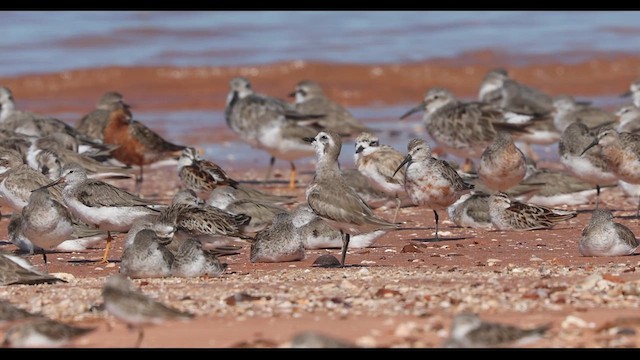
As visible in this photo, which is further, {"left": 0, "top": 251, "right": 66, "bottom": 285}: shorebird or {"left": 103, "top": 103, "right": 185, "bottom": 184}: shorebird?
{"left": 103, "top": 103, "right": 185, "bottom": 184}: shorebird

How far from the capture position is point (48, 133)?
17469mm

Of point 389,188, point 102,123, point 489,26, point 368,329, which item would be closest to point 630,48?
point 489,26

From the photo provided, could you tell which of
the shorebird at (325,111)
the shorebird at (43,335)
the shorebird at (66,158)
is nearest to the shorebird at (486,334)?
the shorebird at (43,335)

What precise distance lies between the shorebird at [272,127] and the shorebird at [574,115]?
3870 millimetres

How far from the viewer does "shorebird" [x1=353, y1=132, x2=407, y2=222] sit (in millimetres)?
14055

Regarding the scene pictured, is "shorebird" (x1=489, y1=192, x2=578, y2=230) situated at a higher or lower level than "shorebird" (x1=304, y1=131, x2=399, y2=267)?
lower

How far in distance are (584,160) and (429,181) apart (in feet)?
9.75

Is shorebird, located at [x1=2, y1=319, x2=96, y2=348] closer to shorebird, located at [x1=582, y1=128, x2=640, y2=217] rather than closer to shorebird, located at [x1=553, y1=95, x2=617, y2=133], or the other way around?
shorebird, located at [x1=582, y1=128, x2=640, y2=217]

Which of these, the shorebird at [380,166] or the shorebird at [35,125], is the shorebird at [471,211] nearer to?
the shorebird at [380,166]

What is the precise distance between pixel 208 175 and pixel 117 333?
22.7ft

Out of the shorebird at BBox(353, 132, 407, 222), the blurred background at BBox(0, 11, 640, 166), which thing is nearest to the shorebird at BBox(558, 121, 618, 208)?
the shorebird at BBox(353, 132, 407, 222)

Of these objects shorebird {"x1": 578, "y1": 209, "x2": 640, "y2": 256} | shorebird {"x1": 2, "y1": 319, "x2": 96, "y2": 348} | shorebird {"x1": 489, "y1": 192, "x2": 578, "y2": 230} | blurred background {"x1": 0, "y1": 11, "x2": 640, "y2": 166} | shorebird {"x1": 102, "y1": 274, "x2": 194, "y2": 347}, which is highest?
shorebird {"x1": 102, "y1": 274, "x2": 194, "y2": 347}

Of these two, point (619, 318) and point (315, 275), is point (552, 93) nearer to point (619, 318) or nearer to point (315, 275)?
point (315, 275)

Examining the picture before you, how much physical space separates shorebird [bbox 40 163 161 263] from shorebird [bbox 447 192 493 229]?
11.3 ft
